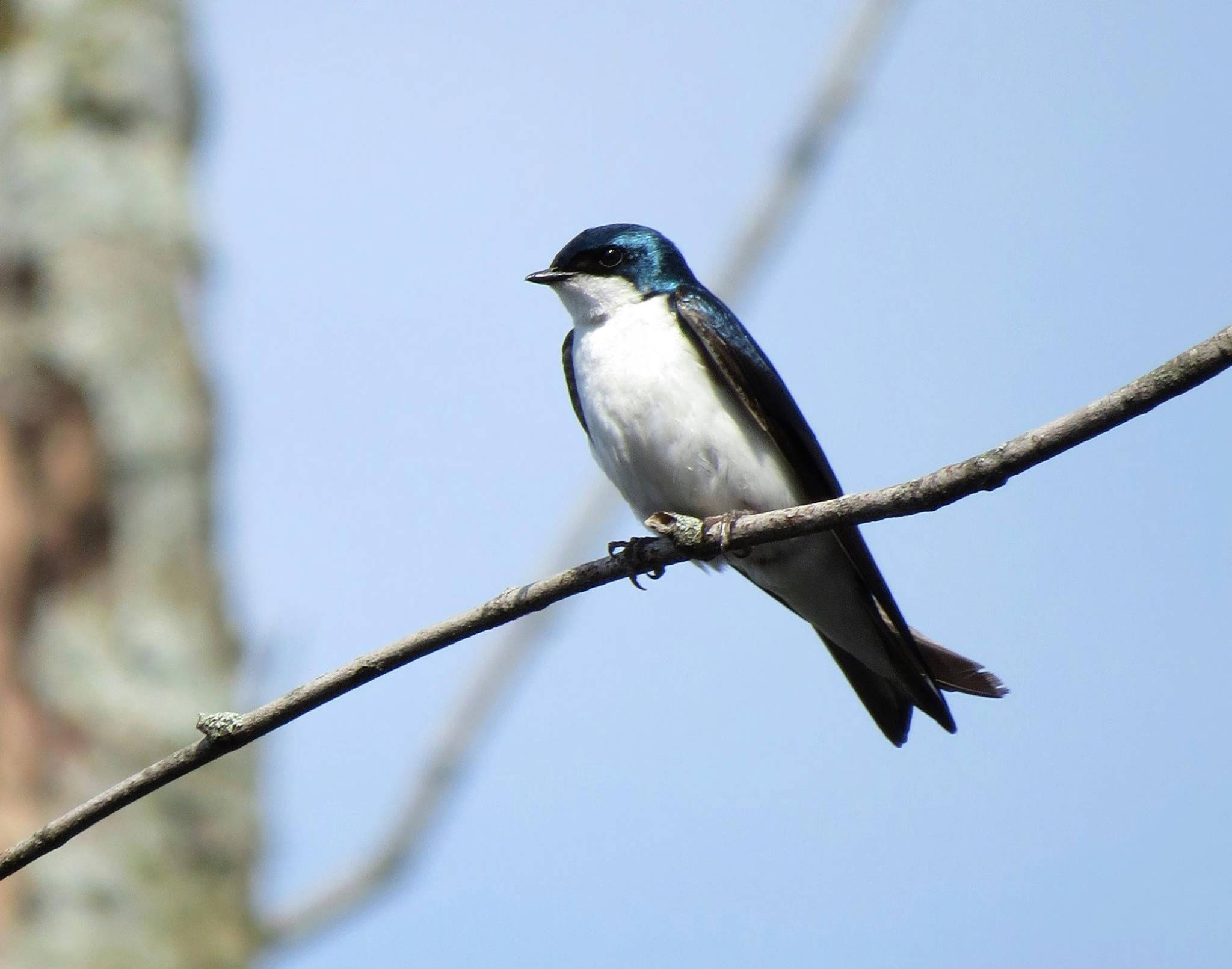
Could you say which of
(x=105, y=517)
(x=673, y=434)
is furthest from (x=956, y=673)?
(x=105, y=517)

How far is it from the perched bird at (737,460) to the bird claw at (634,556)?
0.37 metres

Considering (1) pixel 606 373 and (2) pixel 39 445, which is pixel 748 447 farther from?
(2) pixel 39 445

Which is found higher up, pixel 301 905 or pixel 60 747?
pixel 60 747

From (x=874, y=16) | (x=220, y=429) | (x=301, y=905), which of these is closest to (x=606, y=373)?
(x=220, y=429)

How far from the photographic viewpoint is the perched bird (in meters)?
4.04

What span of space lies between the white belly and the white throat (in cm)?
25

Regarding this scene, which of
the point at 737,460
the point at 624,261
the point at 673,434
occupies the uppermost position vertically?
the point at 624,261

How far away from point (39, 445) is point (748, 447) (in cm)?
235

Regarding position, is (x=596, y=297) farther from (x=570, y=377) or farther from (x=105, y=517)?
(x=105, y=517)

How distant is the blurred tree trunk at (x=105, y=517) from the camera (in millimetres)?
4680

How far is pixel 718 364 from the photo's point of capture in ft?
13.6

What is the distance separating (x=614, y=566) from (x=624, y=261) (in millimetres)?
1947

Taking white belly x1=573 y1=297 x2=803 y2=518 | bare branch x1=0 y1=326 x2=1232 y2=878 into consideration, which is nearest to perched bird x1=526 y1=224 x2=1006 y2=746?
white belly x1=573 y1=297 x2=803 y2=518

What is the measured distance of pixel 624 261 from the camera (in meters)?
4.61
